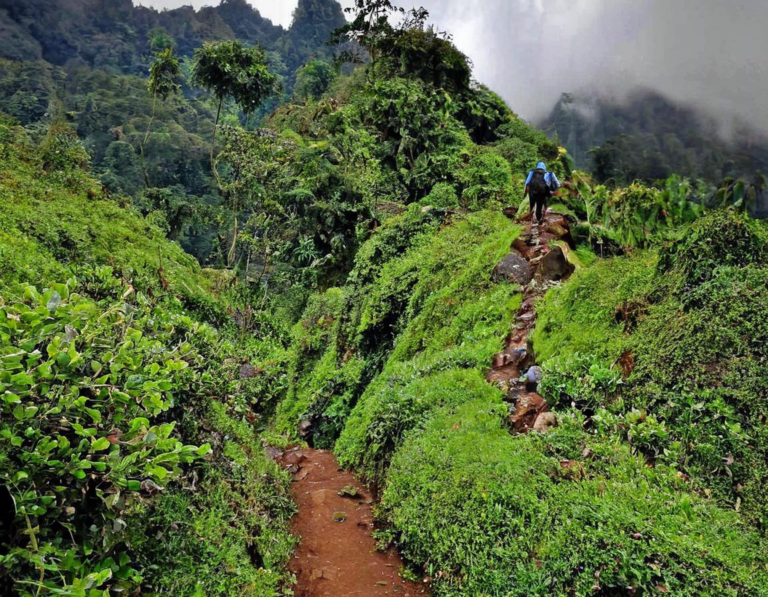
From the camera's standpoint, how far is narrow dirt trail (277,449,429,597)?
5.09 metres

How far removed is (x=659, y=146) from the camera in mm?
25969

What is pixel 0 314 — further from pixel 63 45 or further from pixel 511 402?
pixel 63 45

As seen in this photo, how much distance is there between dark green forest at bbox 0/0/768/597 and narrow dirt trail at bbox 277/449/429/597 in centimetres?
19

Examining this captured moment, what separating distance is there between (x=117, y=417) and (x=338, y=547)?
163 inches

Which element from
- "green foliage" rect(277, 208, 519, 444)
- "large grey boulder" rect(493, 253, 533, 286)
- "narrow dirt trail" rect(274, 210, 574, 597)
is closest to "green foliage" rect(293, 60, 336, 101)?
"green foliage" rect(277, 208, 519, 444)

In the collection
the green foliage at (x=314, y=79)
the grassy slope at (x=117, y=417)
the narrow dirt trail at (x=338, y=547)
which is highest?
the green foliage at (x=314, y=79)

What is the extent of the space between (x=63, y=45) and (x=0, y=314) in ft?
336

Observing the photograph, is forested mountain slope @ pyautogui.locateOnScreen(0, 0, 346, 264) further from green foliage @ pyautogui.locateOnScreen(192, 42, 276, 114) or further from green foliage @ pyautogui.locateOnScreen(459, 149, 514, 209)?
green foliage @ pyautogui.locateOnScreen(459, 149, 514, 209)

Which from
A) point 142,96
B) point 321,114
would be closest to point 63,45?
point 142,96

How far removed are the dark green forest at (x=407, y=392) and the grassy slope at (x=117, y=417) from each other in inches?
1.0

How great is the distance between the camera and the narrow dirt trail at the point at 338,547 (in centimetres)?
509

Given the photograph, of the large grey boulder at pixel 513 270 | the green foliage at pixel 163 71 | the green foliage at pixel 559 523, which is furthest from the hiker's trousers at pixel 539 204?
the green foliage at pixel 163 71

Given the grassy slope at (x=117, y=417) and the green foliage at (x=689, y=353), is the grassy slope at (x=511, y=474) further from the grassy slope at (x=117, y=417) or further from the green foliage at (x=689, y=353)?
the grassy slope at (x=117, y=417)

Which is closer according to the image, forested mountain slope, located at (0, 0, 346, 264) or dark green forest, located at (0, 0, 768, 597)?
dark green forest, located at (0, 0, 768, 597)
